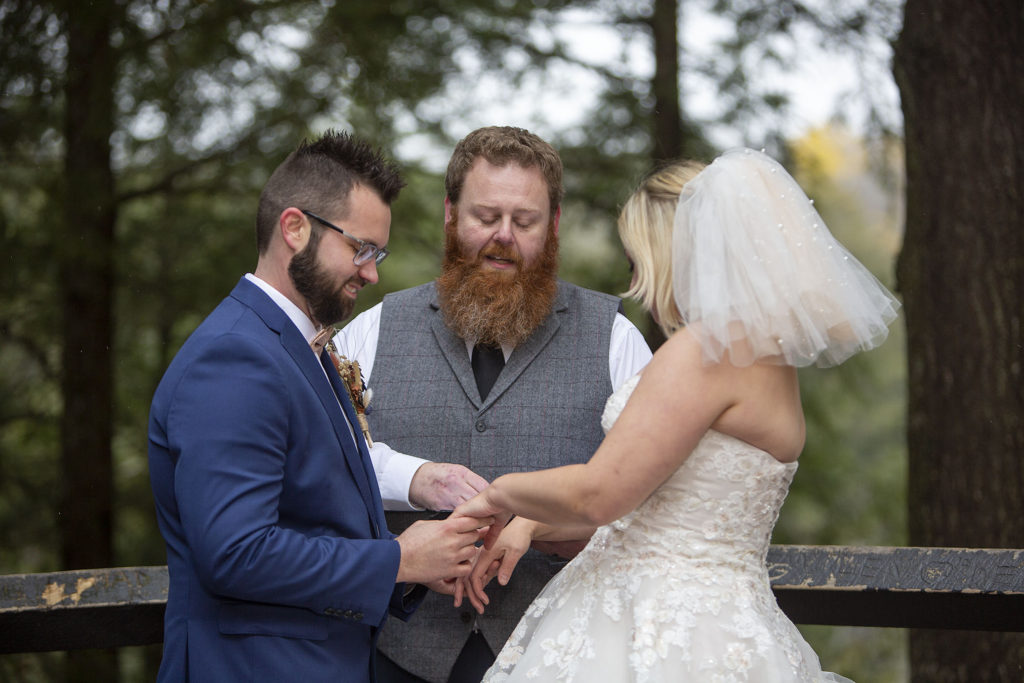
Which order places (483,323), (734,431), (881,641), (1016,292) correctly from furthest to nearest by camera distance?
(881,641) → (1016,292) → (483,323) → (734,431)

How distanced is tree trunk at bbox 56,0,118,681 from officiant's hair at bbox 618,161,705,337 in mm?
4416

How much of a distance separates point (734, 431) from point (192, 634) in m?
1.27

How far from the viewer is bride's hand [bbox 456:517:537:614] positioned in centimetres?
271

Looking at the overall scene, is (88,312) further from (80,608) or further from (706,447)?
(706,447)

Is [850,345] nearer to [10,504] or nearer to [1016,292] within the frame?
[1016,292]

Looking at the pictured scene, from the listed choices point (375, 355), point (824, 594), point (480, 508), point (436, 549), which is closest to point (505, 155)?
point (375, 355)

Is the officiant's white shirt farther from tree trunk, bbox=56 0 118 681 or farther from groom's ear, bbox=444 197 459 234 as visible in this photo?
tree trunk, bbox=56 0 118 681

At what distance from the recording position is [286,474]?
2.15 metres

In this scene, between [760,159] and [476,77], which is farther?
[476,77]

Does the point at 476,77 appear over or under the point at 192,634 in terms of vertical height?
over

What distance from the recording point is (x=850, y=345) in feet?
7.68

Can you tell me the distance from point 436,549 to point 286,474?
17.3 inches

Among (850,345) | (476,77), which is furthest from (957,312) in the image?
(476,77)

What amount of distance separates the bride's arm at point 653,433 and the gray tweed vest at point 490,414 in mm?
703
